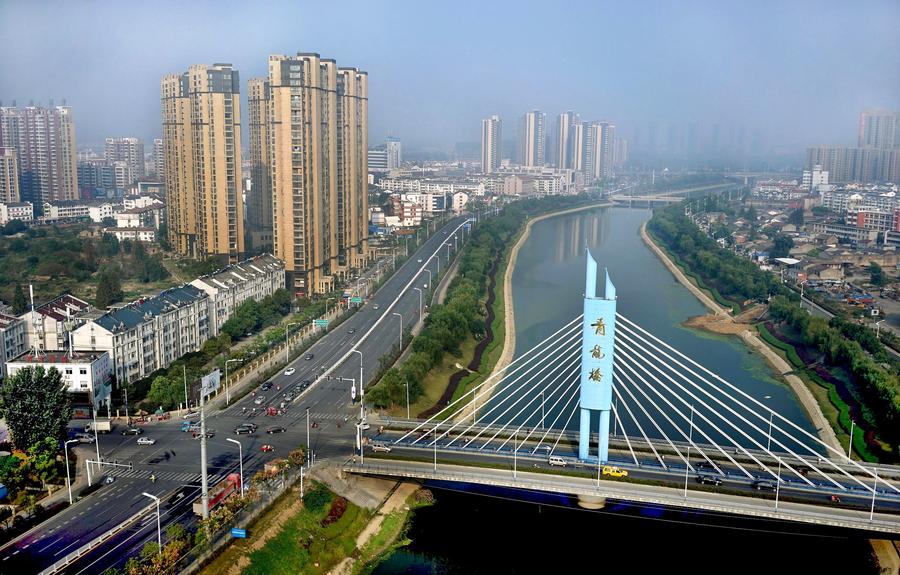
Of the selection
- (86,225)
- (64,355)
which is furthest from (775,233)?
(64,355)

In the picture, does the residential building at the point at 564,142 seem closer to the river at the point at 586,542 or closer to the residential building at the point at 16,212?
the residential building at the point at 16,212

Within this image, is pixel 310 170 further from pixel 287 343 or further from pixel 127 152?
pixel 127 152

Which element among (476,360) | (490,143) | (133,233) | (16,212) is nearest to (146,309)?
(476,360)

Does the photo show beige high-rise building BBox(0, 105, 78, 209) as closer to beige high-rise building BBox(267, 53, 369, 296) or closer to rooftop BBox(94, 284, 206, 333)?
beige high-rise building BBox(267, 53, 369, 296)

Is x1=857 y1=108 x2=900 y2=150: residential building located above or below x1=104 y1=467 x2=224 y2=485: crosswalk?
above

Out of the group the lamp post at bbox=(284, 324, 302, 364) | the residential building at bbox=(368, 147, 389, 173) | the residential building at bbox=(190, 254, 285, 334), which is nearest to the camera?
the lamp post at bbox=(284, 324, 302, 364)

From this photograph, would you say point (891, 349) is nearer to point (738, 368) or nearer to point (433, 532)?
point (738, 368)

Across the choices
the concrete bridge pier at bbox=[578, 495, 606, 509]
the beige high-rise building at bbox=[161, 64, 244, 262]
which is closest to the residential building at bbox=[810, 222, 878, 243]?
the beige high-rise building at bbox=[161, 64, 244, 262]
